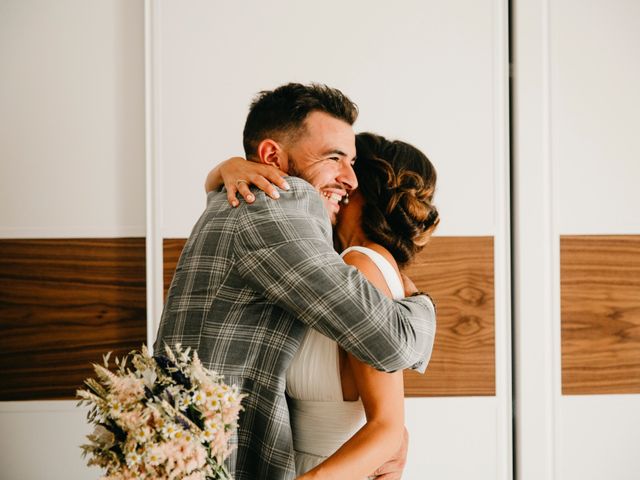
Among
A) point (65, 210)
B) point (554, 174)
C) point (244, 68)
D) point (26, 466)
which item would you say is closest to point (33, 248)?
point (65, 210)

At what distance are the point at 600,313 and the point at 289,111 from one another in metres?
1.45

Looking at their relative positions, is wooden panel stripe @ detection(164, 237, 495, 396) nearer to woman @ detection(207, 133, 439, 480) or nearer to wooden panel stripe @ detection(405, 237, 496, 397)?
wooden panel stripe @ detection(405, 237, 496, 397)

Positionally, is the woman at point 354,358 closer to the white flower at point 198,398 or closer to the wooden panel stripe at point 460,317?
the white flower at point 198,398

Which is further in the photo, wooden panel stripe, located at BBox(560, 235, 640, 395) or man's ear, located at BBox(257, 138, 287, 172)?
wooden panel stripe, located at BBox(560, 235, 640, 395)

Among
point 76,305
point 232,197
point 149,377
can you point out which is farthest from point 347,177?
point 76,305

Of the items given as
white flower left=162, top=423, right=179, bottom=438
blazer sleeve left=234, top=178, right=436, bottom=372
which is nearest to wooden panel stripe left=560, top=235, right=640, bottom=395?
blazer sleeve left=234, top=178, right=436, bottom=372

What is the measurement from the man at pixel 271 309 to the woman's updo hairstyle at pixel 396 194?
0.64ft

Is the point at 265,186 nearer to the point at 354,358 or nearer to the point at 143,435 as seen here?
the point at 354,358

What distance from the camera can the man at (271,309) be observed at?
0.95m

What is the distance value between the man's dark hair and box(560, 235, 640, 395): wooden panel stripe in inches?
44.6

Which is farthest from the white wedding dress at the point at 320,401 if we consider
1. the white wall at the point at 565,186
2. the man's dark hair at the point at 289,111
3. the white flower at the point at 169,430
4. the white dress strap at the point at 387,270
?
the white wall at the point at 565,186

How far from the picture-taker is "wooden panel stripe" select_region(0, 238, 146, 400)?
1.89m

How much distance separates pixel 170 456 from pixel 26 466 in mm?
1587

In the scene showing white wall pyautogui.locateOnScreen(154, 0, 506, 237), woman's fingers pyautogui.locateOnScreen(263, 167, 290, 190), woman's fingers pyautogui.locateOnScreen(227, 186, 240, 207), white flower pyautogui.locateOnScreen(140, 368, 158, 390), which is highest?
white wall pyautogui.locateOnScreen(154, 0, 506, 237)
